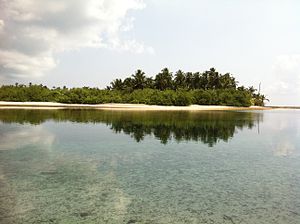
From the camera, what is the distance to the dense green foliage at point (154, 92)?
88.0m

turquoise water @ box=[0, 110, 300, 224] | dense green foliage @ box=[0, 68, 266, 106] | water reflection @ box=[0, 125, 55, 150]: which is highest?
dense green foliage @ box=[0, 68, 266, 106]

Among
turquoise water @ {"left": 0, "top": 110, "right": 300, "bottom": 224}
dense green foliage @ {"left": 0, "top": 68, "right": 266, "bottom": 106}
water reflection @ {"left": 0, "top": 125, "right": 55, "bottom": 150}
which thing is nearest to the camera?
turquoise water @ {"left": 0, "top": 110, "right": 300, "bottom": 224}

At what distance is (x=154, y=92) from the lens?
304 feet

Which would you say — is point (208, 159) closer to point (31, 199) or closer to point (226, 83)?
point (31, 199)

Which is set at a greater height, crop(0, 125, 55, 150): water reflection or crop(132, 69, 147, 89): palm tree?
crop(132, 69, 147, 89): palm tree

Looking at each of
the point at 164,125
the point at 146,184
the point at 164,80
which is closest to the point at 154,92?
the point at 164,80

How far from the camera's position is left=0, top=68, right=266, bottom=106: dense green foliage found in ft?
289

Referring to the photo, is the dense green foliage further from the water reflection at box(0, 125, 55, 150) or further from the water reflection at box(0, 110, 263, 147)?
the water reflection at box(0, 125, 55, 150)

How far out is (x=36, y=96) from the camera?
8825cm

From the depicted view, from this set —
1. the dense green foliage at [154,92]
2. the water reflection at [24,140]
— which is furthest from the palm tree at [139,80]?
the water reflection at [24,140]

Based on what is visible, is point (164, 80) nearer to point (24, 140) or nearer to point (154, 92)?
point (154, 92)

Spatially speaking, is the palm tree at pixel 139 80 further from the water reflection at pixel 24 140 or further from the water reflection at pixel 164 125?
the water reflection at pixel 24 140

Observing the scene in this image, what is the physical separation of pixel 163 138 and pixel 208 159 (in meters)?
7.27

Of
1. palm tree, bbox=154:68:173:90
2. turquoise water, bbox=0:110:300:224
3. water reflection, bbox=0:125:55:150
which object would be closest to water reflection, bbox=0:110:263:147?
turquoise water, bbox=0:110:300:224
